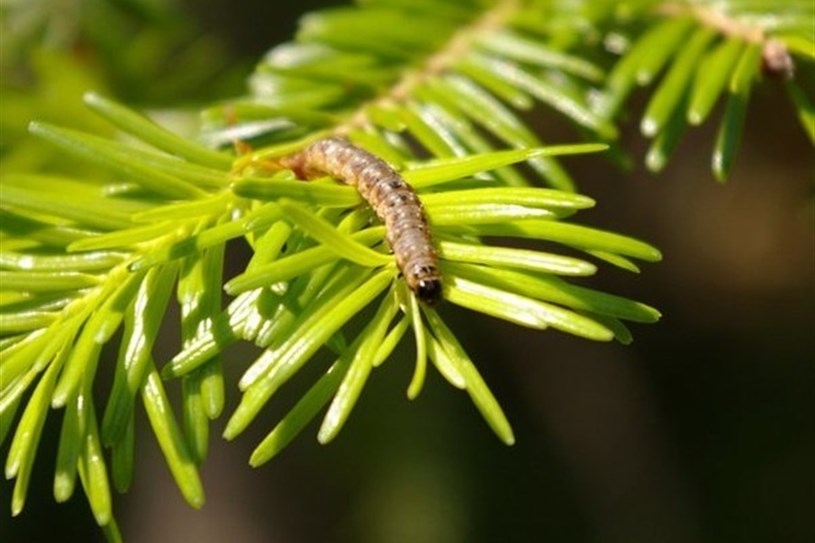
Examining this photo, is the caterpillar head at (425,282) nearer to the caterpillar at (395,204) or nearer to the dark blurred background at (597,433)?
the caterpillar at (395,204)

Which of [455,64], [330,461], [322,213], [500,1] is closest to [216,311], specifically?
[322,213]

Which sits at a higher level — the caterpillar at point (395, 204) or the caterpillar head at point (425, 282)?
the caterpillar at point (395, 204)

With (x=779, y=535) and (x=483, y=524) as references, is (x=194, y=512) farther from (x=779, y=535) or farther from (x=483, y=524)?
(x=779, y=535)

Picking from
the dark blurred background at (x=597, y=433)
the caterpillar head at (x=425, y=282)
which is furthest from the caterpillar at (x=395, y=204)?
the dark blurred background at (x=597, y=433)

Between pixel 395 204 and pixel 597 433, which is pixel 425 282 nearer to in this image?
pixel 395 204

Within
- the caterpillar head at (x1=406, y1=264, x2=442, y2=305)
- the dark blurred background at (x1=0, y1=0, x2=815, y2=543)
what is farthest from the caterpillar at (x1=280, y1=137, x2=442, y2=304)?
the dark blurred background at (x1=0, y1=0, x2=815, y2=543)

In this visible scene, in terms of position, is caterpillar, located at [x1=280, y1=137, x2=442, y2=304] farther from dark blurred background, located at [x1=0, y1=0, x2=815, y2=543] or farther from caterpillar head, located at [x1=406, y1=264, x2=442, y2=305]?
dark blurred background, located at [x1=0, y1=0, x2=815, y2=543]

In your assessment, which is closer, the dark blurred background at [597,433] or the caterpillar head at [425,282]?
the caterpillar head at [425,282]

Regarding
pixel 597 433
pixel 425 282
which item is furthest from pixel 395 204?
pixel 597 433
